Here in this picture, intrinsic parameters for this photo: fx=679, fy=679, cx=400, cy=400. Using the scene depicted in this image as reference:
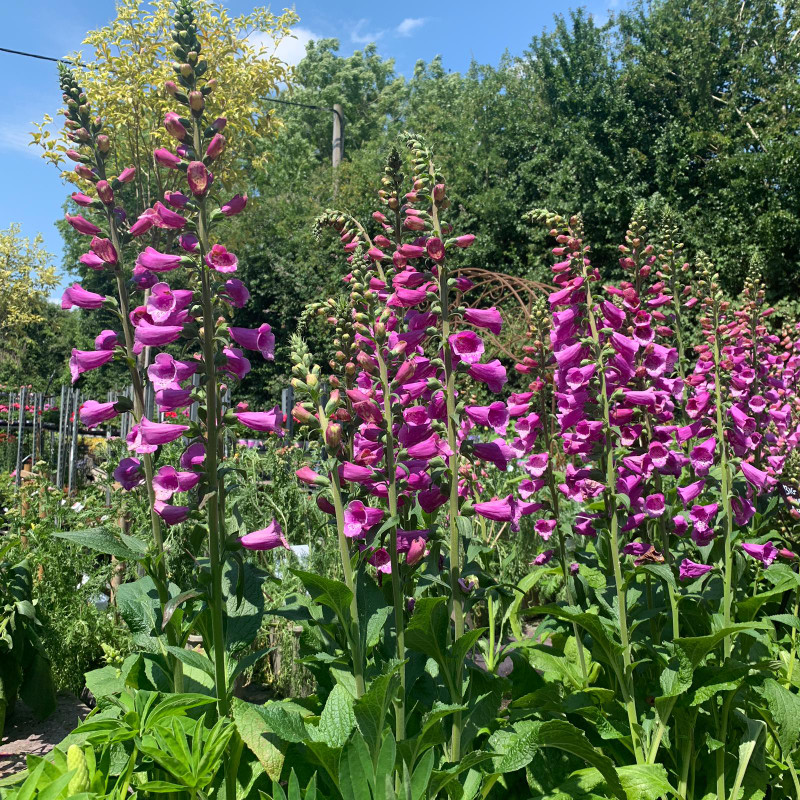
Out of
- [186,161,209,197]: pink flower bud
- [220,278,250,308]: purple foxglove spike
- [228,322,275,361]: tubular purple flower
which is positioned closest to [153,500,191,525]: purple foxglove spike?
[228,322,275,361]: tubular purple flower

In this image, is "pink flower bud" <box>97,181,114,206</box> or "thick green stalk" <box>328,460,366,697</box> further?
"pink flower bud" <box>97,181,114,206</box>

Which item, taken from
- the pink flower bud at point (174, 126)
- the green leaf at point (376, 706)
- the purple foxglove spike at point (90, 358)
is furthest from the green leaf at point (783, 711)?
the pink flower bud at point (174, 126)

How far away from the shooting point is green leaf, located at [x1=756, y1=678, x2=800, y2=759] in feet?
7.14

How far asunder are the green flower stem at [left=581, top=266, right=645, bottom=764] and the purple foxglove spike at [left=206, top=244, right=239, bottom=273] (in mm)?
1289

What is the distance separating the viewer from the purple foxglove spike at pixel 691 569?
2.57 metres

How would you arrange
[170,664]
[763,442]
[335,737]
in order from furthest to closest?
[763,442]
[170,664]
[335,737]

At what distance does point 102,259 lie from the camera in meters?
2.32

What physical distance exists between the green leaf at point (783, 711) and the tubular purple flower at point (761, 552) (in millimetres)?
651

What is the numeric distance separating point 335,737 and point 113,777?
738mm

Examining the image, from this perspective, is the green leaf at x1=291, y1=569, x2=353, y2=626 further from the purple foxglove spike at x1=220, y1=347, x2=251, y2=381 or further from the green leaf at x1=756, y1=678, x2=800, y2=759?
the green leaf at x1=756, y1=678, x2=800, y2=759

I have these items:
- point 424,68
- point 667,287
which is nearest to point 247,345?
point 667,287

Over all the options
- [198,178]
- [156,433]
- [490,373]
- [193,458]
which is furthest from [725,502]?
[198,178]

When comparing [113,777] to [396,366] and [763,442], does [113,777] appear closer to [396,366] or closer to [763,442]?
[396,366]

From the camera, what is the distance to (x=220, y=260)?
1958mm
